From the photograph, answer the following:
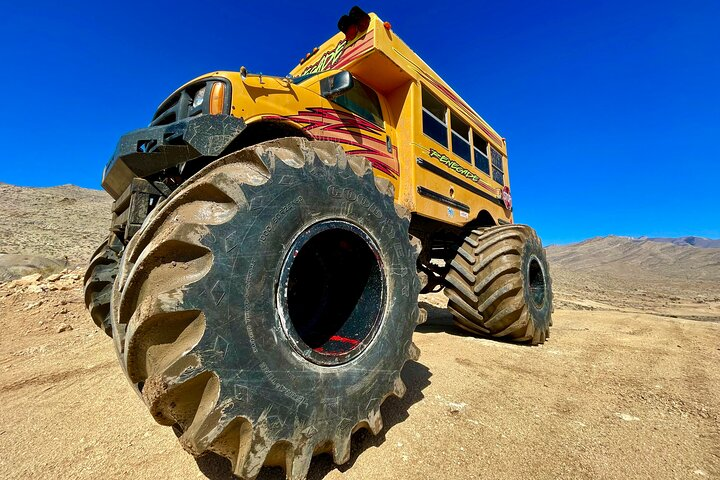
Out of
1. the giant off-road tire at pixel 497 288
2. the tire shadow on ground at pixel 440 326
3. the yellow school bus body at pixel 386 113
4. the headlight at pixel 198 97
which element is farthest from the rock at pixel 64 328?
the giant off-road tire at pixel 497 288

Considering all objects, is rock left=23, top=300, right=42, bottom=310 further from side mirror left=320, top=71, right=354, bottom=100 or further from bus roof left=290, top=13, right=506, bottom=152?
side mirror left=320, top=71, right=354, bottom=100

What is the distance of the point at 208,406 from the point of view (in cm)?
125

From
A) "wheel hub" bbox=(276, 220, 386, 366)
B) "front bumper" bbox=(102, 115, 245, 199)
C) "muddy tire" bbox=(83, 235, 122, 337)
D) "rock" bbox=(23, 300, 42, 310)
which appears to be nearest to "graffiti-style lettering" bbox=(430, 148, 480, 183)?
"wheel hub" bbox=(276, 220, 386, 366)

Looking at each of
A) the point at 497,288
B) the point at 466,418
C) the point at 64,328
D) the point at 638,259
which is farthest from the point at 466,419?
the point at 638,259

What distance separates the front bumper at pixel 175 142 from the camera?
75.4 inches

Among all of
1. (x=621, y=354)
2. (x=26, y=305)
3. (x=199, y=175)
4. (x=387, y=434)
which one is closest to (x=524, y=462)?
(x=387, y=434)

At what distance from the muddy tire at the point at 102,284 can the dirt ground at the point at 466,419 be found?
16.2 inches

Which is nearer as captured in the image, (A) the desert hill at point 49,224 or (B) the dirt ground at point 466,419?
(B) the dirt ground at point 466,419

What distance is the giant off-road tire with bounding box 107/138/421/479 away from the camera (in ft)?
4.12

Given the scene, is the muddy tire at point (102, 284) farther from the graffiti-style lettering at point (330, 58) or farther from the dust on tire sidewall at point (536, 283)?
the dust on tire sidewall at point (536, 283)

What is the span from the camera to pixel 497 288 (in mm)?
3939

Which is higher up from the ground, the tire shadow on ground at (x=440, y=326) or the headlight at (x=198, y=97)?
the headlight at (x=198, y=97)

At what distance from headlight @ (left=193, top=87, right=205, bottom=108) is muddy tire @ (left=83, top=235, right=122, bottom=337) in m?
1.38

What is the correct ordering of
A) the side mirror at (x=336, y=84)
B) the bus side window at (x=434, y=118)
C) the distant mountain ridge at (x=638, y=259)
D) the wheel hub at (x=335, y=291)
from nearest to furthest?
the wheel hub at (x=335, y=291)
the side mirror at (x=336, y=84)
the bus side window at (x=434, y=118)
the distant mountain ridge at (x=638, y=259)
